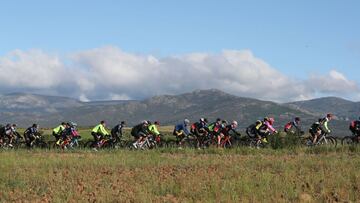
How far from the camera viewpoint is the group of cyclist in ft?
97.7

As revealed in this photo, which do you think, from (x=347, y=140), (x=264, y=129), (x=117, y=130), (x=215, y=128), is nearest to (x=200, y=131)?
(x=215, y=128)

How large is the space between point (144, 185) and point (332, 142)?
19.1 m

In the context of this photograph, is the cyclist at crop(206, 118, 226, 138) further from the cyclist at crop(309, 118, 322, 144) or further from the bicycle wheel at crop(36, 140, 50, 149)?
the bicycle wheel at crop(36, 140, 50, 149)

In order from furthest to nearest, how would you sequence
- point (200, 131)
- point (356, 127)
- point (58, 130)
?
point (58, 130), point (200, 131), point (356, 127)

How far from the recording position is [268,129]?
97.7ft

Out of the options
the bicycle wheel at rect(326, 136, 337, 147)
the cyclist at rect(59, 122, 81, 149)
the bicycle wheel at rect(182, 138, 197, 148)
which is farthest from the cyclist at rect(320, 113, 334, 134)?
the cyclist at rect(59, 122, 81, 149)

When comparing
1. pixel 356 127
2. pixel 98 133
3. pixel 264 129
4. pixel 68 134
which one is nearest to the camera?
pixel 356 127

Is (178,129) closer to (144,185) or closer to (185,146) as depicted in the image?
(185,146)

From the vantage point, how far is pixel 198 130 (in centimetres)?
3161

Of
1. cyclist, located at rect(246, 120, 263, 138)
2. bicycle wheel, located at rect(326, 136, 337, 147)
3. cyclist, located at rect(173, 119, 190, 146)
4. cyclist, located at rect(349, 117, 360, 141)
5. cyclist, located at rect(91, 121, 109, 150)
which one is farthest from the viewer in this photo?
cyclist, located at rect(91, 121, 109, 150)

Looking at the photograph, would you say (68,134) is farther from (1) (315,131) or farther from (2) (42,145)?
(1) (315,131)

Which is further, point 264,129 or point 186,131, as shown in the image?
point 186,131

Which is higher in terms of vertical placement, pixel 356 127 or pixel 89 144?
pixel 356 127

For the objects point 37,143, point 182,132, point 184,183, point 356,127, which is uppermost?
point 356,127
